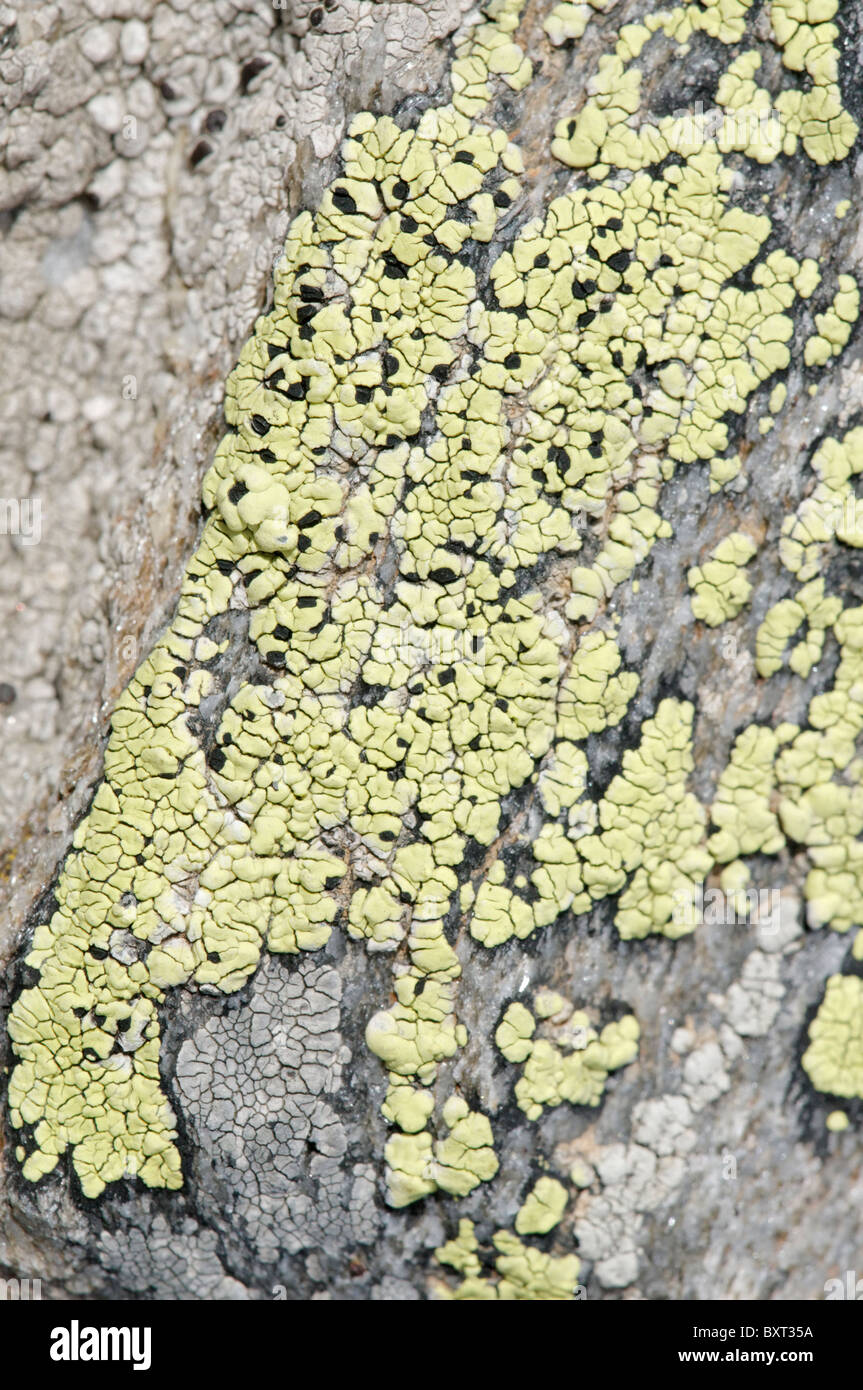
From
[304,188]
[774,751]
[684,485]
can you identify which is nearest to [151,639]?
[304,188]

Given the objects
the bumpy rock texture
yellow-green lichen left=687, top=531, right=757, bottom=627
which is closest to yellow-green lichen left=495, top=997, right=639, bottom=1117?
the bumpy rock texture

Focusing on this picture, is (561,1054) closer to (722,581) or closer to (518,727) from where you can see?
(518,727)

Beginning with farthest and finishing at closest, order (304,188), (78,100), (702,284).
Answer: (78,100) → (304,188) → (702,284)

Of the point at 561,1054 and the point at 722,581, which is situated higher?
the point at 722,581

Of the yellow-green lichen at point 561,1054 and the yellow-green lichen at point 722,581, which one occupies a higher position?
the yellow-green lichen at point 722,581

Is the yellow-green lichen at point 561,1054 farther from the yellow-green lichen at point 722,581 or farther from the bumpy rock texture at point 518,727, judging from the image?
the yellow-green lichen at point 722,581

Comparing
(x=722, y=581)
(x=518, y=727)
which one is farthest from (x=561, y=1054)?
(x=722, y=581)

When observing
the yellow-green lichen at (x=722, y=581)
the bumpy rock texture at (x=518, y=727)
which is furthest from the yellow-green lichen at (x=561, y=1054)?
the yellow-green lichen at (x=722, y=581)

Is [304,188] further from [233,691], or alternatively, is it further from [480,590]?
[233,691]
